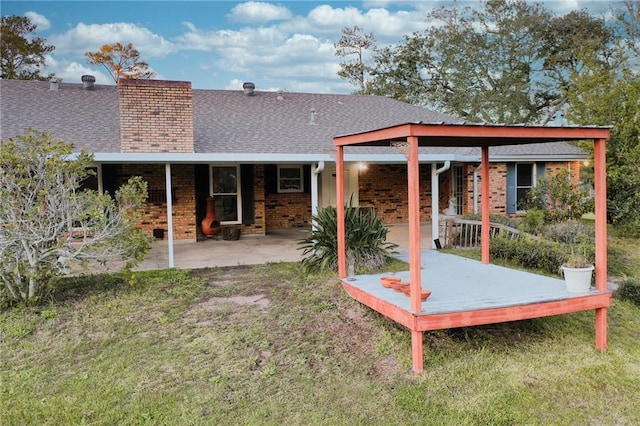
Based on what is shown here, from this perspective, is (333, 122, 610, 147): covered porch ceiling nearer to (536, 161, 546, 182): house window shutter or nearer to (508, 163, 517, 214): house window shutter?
(508, 163, 517, 214): house window shutter

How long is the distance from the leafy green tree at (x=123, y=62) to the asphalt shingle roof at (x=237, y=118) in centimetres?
901

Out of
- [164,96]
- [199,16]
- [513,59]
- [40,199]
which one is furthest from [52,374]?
[513,59]

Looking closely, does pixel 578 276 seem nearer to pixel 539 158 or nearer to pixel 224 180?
pixel 224 180

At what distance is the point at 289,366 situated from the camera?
186 inches

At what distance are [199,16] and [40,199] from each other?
48.6 ft

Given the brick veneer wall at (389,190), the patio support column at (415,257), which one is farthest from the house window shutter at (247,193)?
the patio support column at (415,257)

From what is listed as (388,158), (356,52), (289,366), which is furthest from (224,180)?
(356,52)

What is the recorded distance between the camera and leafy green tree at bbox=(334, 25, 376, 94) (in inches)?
988

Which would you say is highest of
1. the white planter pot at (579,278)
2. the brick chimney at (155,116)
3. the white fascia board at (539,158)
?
the brick chimney at (155,116)

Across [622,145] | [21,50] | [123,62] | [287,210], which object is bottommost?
[287,210]

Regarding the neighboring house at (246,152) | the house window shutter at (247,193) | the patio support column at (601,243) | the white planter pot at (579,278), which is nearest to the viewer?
the white planter pot at (579,278)

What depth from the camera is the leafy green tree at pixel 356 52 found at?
25094 mm

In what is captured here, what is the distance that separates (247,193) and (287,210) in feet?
6.54

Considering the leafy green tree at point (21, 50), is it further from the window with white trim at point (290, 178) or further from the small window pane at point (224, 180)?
the window with white trim at point (290, 178)
